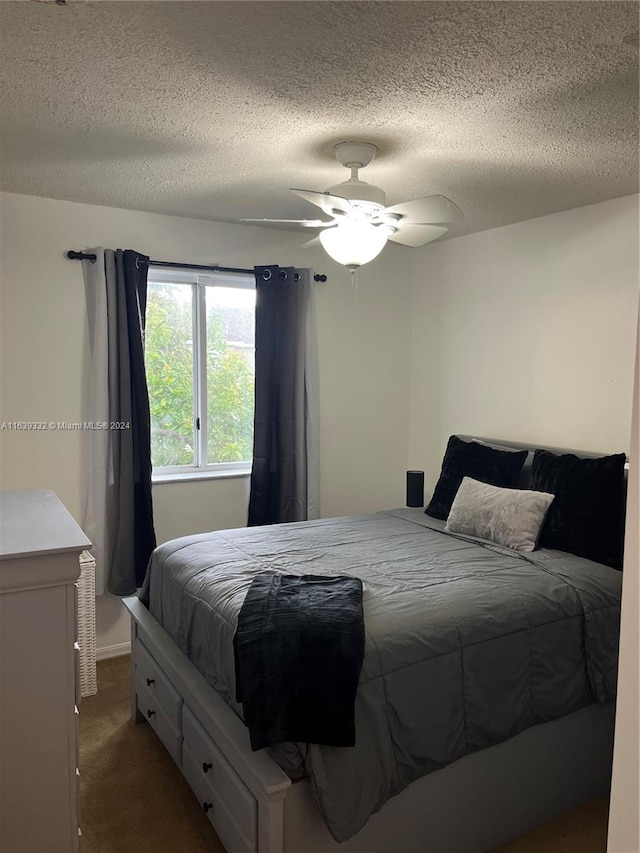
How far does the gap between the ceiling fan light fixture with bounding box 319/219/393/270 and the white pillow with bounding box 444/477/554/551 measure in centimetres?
134

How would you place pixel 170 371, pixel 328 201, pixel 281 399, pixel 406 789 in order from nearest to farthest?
pixel 406 789 < pixel 328 201 < pixel 170 371 < pixel 281 399

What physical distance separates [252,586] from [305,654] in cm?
44

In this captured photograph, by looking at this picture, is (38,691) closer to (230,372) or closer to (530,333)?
(230,372)

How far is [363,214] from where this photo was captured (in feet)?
7.72

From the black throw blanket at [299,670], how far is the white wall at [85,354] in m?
1.87

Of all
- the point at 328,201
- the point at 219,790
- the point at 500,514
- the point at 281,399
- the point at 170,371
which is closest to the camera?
the point at 219,790

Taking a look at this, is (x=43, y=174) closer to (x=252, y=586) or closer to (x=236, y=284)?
(x=236, y=284)

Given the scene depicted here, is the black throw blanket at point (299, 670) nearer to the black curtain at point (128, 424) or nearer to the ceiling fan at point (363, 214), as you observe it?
the ceiling fan at point (363, 214)

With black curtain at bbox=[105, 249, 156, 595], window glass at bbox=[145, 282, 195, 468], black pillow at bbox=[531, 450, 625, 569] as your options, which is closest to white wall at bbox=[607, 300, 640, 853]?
black pillow at bbox=[531, 450, 625, 569]

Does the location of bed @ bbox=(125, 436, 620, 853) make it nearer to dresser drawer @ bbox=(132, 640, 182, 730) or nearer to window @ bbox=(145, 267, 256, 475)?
dresser drawer @ bbox=(132, 640, 182, 730)

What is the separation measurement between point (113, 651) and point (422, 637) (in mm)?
2246

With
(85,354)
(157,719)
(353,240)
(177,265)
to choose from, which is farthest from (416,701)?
(177,265)

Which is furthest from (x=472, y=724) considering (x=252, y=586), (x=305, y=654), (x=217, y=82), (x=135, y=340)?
(x=135, y=340)

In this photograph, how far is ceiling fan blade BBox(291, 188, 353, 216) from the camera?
7.08 feet
